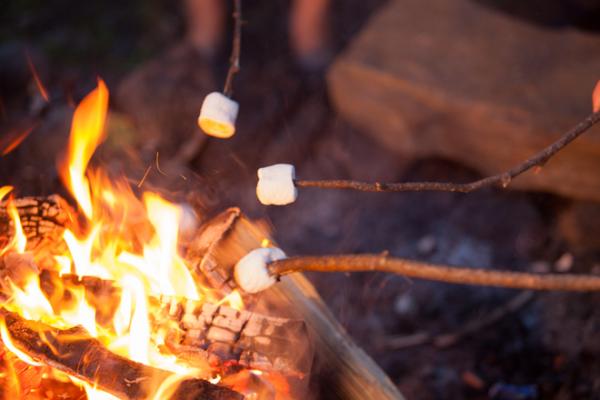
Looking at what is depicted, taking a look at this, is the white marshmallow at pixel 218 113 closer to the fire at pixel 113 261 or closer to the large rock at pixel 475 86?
the fire at pixel 113 261

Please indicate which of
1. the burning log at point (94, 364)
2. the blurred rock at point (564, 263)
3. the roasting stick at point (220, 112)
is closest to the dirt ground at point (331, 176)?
the blurred rock at point (564, 263)

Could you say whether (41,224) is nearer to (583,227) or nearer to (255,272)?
(255,272)

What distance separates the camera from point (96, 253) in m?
2.20

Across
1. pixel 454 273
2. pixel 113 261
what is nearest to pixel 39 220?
pixel 113 261

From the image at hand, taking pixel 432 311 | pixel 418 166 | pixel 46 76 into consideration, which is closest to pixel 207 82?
pixel 46 76

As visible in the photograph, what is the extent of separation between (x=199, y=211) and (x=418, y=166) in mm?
1915

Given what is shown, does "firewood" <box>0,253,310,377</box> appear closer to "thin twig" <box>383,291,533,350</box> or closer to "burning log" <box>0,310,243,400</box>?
"burning log" <box>0,310,243,400</box>

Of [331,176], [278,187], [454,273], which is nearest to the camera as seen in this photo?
[454,273]

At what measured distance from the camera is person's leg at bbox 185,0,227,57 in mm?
4426

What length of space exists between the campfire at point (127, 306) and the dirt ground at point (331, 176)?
259 mm

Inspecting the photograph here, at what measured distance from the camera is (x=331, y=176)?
3.79m

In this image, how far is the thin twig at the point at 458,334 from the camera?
2.90m

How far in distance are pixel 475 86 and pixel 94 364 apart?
98.8 inches

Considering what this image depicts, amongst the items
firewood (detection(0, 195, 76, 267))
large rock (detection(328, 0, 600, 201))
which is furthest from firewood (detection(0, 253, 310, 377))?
large rock (detection(328, 0, 600, 201))
